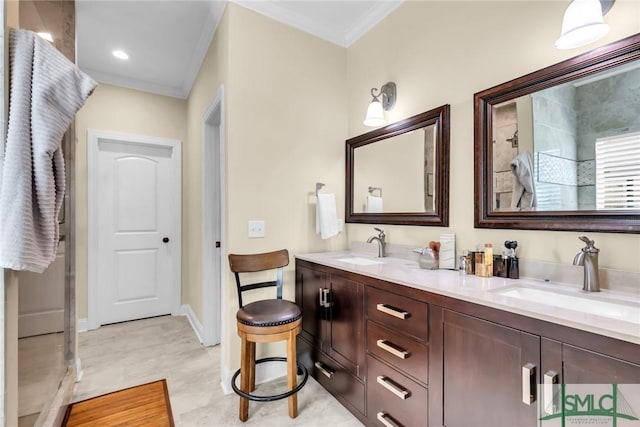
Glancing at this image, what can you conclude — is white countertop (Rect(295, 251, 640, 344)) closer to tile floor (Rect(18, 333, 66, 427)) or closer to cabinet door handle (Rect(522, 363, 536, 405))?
cabinet door handle (Rect(522, 363, 536, 405))

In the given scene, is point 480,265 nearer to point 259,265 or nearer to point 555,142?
point 555,142

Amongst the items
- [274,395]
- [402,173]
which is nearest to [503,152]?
[402,173]

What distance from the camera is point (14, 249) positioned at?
3.30 feet

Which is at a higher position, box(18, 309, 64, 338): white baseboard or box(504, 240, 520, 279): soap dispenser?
box(504, 240, 520, 279): soap dispenser

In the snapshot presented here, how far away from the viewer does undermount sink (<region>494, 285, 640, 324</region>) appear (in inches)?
41.9

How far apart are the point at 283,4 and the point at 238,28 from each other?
41cm

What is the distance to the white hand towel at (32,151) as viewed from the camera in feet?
3.33

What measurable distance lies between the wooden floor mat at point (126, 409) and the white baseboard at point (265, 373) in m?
0.37

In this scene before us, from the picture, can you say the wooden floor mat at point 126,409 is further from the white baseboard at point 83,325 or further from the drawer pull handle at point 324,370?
the white baseboard at point 83,325

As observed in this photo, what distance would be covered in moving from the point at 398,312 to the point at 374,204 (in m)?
1.12

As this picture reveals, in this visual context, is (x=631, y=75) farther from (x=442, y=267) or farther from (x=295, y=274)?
(x=295, y=274)

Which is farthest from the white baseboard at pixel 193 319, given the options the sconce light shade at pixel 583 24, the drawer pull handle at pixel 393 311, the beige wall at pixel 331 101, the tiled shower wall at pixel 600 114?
the sconce light shade at pixel 583 24

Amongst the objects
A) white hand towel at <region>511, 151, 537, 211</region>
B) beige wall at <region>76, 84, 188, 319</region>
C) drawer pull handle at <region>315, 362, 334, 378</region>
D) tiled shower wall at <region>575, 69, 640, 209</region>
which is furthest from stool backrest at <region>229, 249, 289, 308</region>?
beige wall at <region>76, 84, 188, 319</region>

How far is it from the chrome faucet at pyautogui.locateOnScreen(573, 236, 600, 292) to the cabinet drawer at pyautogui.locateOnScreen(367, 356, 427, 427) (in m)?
0.83
